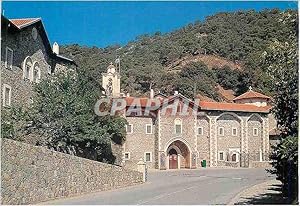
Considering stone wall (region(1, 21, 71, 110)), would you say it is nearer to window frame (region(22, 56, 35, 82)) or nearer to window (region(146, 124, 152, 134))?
window frame (region(22, 56, 35, 82))

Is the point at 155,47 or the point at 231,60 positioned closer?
the point at 231,60

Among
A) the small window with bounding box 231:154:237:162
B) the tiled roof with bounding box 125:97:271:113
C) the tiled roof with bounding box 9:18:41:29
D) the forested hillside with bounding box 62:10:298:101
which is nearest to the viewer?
the tiled roof with bounding box 9:18:41:29

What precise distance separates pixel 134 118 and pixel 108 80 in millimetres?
10440

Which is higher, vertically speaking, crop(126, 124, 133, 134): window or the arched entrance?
crop(126, 124, 133, 134): window

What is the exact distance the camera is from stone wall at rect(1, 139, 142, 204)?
11438 mm

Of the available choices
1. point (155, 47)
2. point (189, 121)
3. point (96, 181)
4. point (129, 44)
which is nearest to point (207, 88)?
point (155, 47)

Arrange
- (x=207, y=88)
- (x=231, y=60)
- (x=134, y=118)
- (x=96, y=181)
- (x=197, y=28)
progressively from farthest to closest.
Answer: (x=197, y=28) < (x=231, y=60) < (x=207, y=88) < (x=134, y=118) < (x=96, y=181)

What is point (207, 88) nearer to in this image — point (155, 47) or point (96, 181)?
point (155, 47)

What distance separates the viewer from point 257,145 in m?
43.4

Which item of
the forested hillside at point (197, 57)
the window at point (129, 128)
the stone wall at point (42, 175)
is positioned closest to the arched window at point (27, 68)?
the stone wall at point (42, 175)

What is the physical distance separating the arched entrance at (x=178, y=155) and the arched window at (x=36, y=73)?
17027 mm

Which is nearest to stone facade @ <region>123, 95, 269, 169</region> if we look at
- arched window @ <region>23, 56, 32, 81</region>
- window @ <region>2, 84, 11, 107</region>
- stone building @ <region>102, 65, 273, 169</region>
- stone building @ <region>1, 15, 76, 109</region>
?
stone building @ <region>102, 65, 273, 169</region>

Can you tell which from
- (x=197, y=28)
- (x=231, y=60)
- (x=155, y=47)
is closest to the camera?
(x=231, y=60)

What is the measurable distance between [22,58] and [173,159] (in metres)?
20.6
